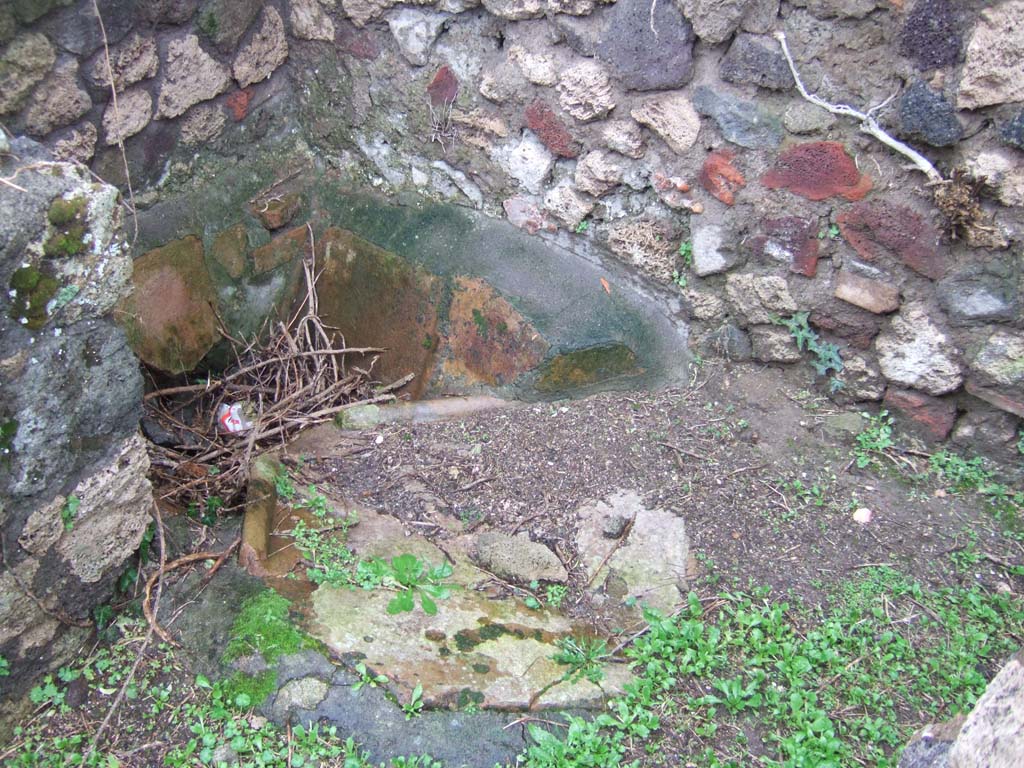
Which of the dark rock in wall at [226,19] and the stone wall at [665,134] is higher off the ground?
the dark rock in wall at [226,19]

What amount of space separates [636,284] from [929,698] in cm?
154

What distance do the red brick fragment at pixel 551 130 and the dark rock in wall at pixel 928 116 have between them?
3.27 ft

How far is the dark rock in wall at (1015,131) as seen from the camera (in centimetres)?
214

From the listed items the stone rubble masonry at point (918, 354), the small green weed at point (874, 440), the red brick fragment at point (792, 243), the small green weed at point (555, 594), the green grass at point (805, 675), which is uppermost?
the red brick fragment at point (792, 243)

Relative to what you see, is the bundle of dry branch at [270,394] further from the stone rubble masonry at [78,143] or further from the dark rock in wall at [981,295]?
the dark rock in wall at [981,295]

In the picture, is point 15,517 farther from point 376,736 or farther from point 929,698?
point 929,698

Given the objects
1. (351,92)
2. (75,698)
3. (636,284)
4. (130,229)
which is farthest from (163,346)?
(636,284)

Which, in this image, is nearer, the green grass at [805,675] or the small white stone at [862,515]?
the green grass at [805,675]

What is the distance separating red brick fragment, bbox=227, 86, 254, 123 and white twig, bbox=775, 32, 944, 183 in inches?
73.0

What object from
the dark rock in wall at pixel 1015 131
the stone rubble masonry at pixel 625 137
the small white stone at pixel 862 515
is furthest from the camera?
the stone rubble masonry at pixel 625 137

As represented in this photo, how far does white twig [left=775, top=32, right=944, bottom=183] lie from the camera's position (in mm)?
2328

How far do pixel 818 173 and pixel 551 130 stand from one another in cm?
87

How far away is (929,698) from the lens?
78.2 inches

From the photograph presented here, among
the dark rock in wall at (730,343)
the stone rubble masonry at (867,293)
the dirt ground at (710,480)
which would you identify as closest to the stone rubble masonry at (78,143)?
the dirt ground at (710,480)
